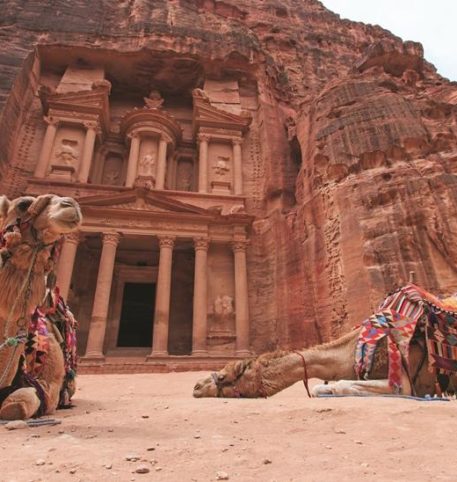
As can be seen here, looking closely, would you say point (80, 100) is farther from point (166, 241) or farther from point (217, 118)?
point (166, 241)

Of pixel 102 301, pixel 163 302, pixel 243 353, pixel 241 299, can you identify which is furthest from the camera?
pixel 241 299

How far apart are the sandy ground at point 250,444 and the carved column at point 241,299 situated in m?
11.8

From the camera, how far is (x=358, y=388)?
464 cm

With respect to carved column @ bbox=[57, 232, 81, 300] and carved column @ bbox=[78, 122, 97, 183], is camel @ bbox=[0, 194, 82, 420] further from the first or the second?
carved column @ bbox=[78, 122, 97, 183]

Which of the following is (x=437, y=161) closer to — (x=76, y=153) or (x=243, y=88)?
(x=243, y=88)

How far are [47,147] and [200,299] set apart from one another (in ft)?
37.5

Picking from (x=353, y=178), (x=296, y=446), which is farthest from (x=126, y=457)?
(x=353, y=178)

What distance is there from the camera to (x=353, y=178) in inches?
543

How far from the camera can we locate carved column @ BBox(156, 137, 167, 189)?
66.5ft

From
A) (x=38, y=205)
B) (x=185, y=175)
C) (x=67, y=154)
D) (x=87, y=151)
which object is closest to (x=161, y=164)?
(x=185, y=175)

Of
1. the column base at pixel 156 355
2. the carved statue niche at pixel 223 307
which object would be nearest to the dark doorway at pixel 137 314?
the carved statue niche at pixel 223 307

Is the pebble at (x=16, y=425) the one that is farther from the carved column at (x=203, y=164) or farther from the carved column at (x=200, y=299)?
the carved column at (x=203, y=164)

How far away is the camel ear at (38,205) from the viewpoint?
11.4ft

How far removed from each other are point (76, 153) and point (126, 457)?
66.8ft
